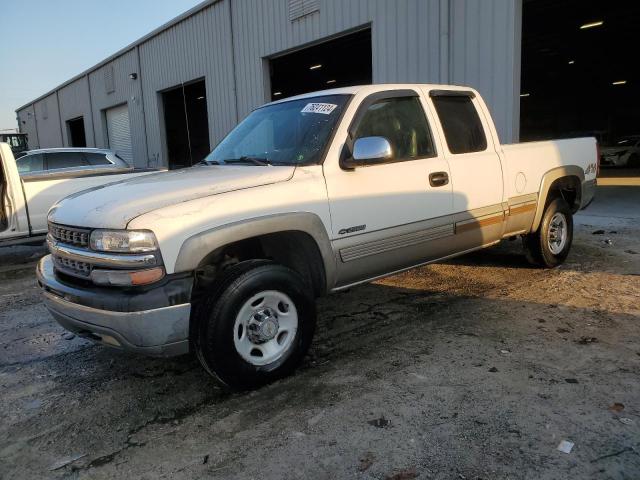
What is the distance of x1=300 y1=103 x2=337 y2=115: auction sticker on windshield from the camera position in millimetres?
3947

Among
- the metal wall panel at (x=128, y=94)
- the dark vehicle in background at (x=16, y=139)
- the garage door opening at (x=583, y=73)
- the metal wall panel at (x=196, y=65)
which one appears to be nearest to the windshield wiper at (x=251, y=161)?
the metal wall panel at (x=196, y=65)

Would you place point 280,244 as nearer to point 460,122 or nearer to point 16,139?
point 460,122

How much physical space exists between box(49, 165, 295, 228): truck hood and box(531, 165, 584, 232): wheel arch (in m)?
3.24

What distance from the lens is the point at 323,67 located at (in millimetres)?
21562

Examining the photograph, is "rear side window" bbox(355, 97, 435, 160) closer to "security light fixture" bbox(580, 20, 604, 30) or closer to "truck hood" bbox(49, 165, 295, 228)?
"truck hood" bbox(49, 165, 295, 228)

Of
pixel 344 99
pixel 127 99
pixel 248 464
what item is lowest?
pixel 248 464

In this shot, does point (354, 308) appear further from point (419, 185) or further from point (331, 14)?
point (331, 14)

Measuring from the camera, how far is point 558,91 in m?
35.8

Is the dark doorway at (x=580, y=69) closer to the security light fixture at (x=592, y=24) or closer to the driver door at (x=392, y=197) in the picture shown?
the security light fixture at (x=592, y=24)

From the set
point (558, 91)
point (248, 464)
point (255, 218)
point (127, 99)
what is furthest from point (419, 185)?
point (558, 91)

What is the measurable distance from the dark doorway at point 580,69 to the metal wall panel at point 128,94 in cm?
1442

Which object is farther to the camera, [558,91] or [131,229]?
[558,91]

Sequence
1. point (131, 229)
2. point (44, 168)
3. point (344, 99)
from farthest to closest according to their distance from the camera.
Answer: point (44, 168), point (344, 99), point (131, 229)

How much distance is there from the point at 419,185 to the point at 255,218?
1.57 m
